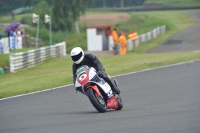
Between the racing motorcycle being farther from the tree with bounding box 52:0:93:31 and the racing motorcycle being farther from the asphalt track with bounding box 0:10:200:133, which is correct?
the tree with bounding box 52:0:93:31

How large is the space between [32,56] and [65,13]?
133 ft

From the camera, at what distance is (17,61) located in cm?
2667

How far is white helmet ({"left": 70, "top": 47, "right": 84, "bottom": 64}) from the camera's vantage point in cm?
1134

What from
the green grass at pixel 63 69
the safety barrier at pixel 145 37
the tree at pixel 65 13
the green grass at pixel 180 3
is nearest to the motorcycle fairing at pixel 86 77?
the green grass at pixel 63 69

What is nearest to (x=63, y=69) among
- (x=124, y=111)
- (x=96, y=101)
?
(x=124, y=111)

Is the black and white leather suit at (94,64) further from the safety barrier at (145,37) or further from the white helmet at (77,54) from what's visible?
the safety barrier at (145,37)

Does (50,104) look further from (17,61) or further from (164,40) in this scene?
(164,40)

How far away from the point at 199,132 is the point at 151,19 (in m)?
55.5

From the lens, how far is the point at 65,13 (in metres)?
69.0

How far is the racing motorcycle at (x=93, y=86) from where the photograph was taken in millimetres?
11266

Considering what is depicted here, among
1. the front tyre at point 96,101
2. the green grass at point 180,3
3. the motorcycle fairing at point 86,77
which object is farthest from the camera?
the green grass at point 180,3

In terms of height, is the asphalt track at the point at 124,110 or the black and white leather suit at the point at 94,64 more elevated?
the black and white leather suit at the point at 94,64

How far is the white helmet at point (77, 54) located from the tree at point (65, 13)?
187 feet

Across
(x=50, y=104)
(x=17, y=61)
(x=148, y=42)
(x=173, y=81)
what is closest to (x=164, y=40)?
(x=148, y=42)
